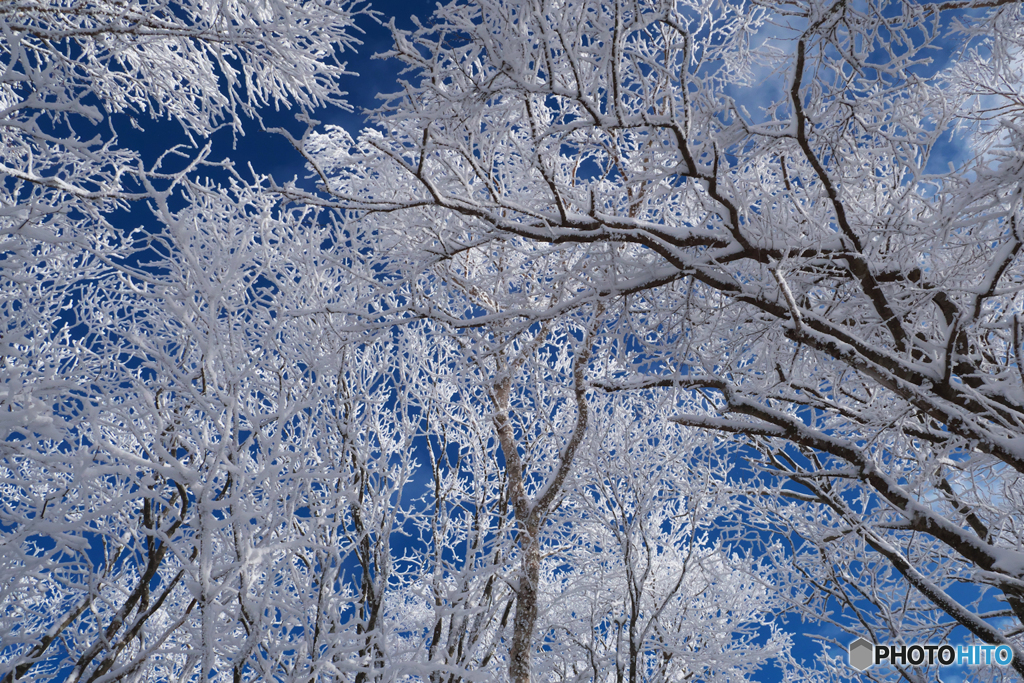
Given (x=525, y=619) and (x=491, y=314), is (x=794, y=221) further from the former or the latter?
(x=525, y=619)

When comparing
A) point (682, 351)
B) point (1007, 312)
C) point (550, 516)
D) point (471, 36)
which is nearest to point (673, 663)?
point (550, 516)

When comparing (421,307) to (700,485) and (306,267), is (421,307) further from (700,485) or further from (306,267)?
(700,485)

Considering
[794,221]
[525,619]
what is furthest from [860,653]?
[794,221]

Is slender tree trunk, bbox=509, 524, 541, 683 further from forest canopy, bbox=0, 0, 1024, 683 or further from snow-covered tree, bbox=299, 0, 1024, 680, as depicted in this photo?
snow-covered tree, bbox=299, 0, 1024, 680

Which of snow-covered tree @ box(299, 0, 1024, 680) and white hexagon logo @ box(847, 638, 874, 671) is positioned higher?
snow-covered tree @ box(299, 0, 1024, 680)

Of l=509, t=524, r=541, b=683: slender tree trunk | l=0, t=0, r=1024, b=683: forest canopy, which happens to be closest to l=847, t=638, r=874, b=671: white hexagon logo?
l=0, t=0, r=1024, b=683: forest canopy

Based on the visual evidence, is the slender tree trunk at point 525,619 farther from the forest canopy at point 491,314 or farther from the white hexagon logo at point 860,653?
the white hexagon logo at point 860,653

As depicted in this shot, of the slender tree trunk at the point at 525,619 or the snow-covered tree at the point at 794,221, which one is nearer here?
the snow-covered tree at the point at 794,221

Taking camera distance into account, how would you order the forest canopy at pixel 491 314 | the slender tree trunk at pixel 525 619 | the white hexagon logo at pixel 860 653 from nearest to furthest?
the forest canopy at pixel 491 314
the white hexagon logo at pixel 860 653
the slender tree trunk at pixel 525 619

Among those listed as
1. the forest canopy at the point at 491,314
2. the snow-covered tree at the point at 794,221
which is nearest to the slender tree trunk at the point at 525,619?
the forest canopy at the point at 491,314

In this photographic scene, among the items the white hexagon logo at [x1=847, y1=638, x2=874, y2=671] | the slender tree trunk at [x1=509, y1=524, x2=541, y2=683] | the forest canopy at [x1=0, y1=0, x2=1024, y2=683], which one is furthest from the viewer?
the slender tree trunk at [x1=509, y1=524, x2=541, y2=683]

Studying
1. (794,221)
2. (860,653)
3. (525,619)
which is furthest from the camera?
(525,619)

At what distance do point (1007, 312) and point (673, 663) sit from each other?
7416 millimetres

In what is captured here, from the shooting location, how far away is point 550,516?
22.0 feet
